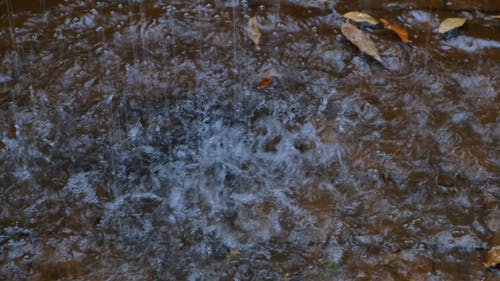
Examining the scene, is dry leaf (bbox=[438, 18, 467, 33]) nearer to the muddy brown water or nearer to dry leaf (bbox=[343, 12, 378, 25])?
the muddy brown water

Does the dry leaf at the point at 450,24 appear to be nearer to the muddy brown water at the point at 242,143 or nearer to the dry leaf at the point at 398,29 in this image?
the muddy brown water at the point at 242,143

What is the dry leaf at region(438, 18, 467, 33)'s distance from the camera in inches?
152

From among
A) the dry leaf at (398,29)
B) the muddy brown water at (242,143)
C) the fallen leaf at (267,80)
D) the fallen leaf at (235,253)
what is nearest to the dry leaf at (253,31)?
the muddy brown water at (242,143)

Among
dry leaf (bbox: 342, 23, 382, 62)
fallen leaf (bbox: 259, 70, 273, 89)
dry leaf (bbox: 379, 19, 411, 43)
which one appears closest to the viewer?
fallen leaf (bbox: 259, 70, 273, 89)

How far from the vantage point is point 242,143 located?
3252 millimetres

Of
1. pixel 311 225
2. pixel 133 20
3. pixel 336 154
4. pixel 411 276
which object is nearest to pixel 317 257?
pixel 311 225

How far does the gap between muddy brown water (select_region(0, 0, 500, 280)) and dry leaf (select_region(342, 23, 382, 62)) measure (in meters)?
0.05

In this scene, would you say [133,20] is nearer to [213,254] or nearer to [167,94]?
[167,94]

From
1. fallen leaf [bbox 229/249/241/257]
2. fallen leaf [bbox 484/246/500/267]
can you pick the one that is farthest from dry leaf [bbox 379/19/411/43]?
fallen leaf [bbox 229/249/241/257]

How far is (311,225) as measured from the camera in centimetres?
285

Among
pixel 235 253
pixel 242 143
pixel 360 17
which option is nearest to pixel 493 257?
pixel 235 253

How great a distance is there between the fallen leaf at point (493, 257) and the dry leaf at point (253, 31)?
183 cm

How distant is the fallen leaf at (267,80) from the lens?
11.6 ft

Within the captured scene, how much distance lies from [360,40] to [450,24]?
2.06 ft
